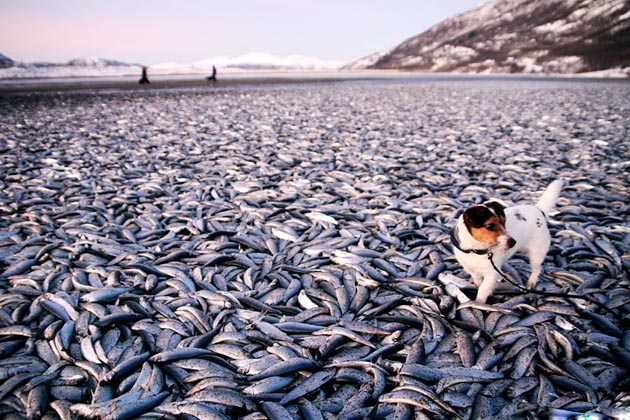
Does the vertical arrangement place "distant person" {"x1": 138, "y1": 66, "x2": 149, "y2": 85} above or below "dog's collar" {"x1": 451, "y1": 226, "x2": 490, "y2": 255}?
above

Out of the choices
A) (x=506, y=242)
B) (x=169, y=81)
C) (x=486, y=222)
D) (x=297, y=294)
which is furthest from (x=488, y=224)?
(x=169, y=81)

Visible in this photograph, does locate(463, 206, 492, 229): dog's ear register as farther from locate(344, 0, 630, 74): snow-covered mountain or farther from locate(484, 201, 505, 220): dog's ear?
locate(344, 0, 630, 74): snow-covered mountain

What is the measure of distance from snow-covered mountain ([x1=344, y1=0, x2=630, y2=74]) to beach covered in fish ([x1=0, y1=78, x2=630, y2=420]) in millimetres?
79400

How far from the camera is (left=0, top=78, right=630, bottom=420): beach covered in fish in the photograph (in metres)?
2.66

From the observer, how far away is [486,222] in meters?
3.10

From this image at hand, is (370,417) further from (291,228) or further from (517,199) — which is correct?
(517,199)

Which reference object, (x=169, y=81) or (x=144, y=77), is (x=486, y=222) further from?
(x=169, y=81)

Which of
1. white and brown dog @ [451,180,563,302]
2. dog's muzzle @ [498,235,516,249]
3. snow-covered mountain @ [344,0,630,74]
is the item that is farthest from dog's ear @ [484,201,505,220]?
snow-covered mountain @ [344,0,630,74]

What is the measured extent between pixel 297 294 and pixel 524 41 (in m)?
136

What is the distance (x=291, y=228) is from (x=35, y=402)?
3.36 metres

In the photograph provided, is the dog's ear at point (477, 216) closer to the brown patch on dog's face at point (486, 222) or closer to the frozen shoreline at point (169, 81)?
the brown patch on dog's face at point (486, 222)

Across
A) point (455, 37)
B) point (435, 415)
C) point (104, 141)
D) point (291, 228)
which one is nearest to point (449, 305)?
point (435, 415)

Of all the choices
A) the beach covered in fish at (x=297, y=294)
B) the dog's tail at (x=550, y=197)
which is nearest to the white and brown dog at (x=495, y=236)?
the dog's tail at (x=550, y=197)

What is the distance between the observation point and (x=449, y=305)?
11.9ft
